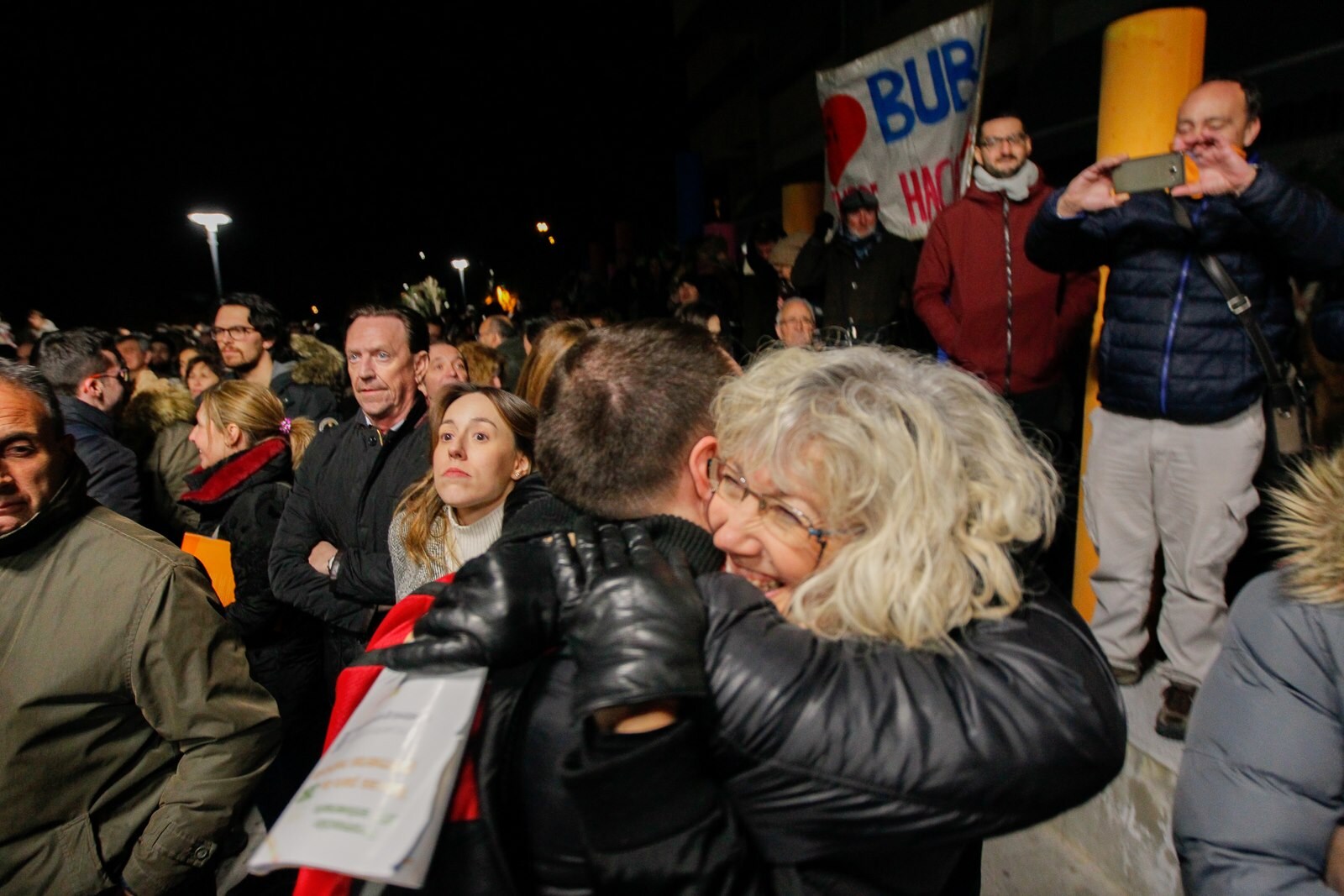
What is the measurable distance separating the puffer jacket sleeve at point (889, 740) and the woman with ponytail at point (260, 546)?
2.92 metres

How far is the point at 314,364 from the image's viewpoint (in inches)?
244

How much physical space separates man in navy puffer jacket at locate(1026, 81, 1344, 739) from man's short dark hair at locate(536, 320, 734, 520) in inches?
89.5

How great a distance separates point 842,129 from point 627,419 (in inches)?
168

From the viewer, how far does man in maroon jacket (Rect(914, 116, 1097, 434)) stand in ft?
13.1

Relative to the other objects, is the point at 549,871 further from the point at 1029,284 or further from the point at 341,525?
the point at 1029,284

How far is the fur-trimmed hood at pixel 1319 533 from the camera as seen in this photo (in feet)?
4.98

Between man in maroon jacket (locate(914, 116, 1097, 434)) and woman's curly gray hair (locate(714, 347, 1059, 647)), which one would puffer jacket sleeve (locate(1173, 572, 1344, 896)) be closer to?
woman's curly gray hair (locate(714, 347, 1059, 647))

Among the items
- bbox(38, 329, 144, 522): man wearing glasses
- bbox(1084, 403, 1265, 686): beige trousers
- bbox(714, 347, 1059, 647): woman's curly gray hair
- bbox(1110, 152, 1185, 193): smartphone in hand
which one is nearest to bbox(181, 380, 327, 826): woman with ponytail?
bbox(38, 329, 144, 522): man wearing glasses

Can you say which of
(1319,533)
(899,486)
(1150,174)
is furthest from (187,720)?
(1150,174)

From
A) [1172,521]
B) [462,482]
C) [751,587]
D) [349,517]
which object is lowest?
[1172,521]

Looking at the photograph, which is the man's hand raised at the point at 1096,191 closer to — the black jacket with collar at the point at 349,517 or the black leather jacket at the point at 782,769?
the black leather jacket at the point at 782,769

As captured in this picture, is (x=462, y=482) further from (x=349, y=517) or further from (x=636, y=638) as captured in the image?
(x=636, y=638)

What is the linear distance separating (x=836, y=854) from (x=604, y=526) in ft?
1.78

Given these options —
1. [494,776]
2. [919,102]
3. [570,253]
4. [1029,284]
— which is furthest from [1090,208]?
[570,253]
